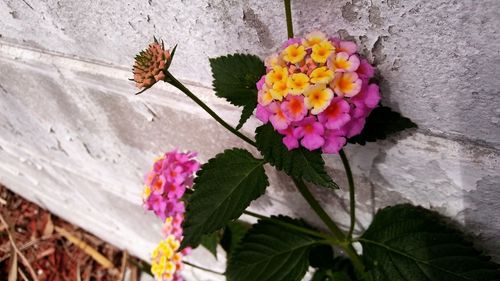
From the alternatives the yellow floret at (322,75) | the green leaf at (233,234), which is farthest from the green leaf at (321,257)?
the yellow floret at (322,75)

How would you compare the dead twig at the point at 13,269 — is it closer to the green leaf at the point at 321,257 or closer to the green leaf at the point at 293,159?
the green leaf at the point at 321,257

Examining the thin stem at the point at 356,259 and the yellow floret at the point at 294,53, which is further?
the thin stem at the point at 356,259

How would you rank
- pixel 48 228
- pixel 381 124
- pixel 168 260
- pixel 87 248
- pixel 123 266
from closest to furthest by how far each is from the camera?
pixel 381 124 → pixel 168 260 → pixel 123 266 → pixel 87 248 → pixel 48 228

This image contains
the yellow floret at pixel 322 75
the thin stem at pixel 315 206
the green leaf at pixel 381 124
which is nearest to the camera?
the yellow floret at pixel 322 75

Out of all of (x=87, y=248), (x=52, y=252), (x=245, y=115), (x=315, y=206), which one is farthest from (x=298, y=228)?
(x=52, y=252)

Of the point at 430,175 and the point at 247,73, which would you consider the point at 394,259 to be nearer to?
the point at 430,175

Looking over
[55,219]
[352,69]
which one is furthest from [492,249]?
[55,219]

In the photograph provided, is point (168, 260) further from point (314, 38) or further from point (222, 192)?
point (314, 38)
